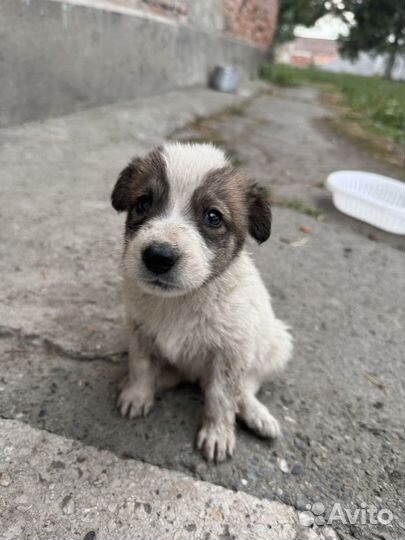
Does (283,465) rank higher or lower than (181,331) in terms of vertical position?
lower

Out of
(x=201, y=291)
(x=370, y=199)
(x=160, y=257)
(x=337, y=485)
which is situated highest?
(x=160, y=257)

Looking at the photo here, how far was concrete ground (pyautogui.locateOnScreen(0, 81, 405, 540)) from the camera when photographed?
1912 millimetres

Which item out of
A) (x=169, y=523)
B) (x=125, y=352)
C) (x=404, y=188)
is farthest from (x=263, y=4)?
(x=169, y=523)

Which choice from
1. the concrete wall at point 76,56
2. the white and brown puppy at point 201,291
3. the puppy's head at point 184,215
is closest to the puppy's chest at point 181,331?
the white and brown puppy at point 201,291

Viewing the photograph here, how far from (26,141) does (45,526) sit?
4091 mm

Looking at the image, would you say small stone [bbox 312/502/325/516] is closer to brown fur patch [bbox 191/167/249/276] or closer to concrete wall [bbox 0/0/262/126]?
brown fur patch [bbox 191/167/249/276]

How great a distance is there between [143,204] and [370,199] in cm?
→ 314

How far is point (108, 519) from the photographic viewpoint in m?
1.83

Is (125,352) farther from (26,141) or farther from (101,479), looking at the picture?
(26,141)

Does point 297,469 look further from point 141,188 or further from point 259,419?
point 141,188

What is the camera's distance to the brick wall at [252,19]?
1262cm

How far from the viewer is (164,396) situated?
2.53 m

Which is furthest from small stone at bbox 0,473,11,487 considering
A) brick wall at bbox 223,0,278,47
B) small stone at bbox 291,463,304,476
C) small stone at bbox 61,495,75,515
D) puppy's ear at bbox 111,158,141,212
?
brick wall at bbox 223,0,278,47

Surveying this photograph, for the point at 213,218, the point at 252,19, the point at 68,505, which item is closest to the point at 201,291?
the point at 213,218
